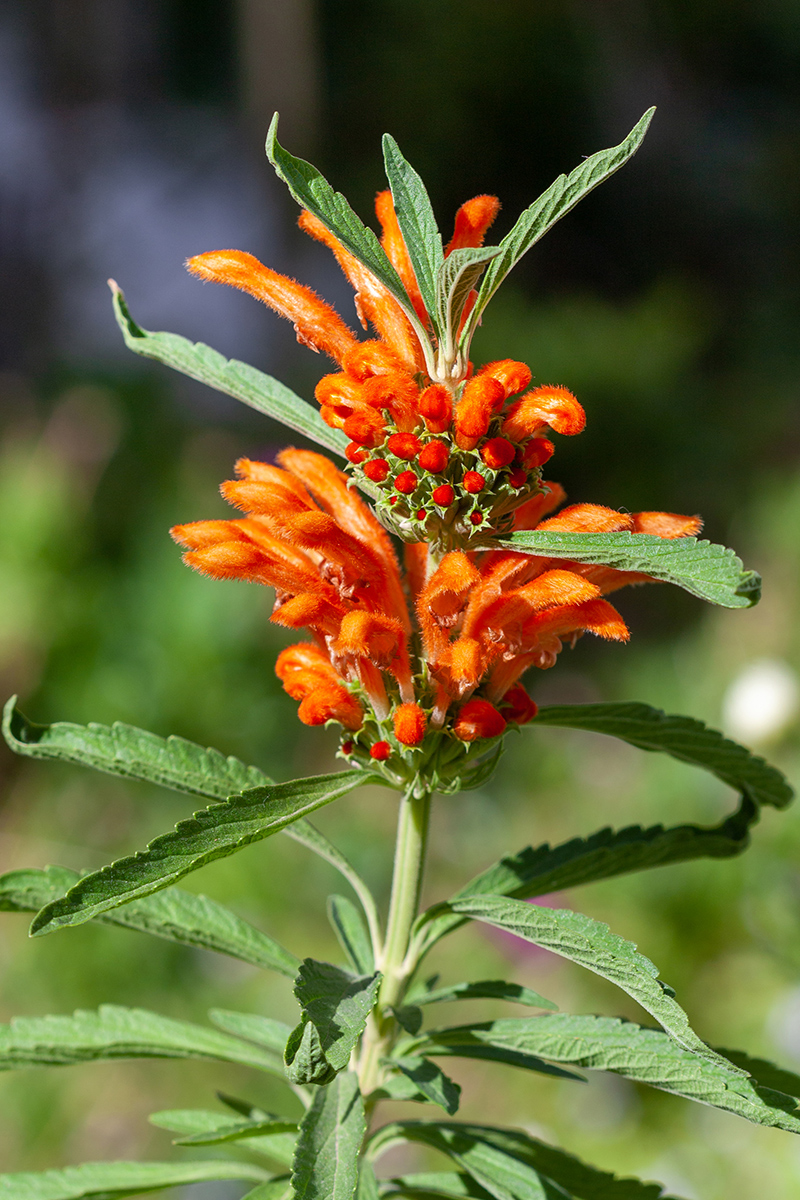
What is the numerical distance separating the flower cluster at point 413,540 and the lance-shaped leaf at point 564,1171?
0.41 m

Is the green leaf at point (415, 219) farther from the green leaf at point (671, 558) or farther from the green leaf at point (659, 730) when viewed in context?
the green leaf at point (659, 730)

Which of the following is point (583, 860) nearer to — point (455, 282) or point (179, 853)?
point (179, 853)

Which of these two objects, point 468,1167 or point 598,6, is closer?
point 468,1167

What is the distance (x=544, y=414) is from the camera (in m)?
0.83

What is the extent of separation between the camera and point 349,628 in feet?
2.80

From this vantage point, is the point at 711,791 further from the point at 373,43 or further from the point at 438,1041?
the point at 373,43

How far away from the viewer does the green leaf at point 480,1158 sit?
0.84m

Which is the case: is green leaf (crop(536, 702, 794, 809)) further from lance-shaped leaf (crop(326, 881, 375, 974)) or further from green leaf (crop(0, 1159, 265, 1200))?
green leaf (crop(0, 1159, 265, 1200))

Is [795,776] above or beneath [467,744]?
above

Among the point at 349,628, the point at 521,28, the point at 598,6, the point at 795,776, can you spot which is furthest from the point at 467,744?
the point at 598,6

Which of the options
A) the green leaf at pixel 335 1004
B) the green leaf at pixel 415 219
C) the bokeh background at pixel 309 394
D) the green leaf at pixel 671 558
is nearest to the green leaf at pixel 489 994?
the green leaf at pixel 335 1004

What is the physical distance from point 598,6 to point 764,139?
2.21 meters

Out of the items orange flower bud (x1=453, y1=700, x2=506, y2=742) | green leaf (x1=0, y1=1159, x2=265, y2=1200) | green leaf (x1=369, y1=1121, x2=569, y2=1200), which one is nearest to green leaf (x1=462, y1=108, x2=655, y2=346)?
orange flower bud (x1=453, y1=700, x2=506, y2=742)

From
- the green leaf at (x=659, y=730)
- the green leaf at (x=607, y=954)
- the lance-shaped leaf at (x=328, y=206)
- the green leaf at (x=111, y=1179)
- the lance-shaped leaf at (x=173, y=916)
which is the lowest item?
the green leaf at (x=111, y=1179)
